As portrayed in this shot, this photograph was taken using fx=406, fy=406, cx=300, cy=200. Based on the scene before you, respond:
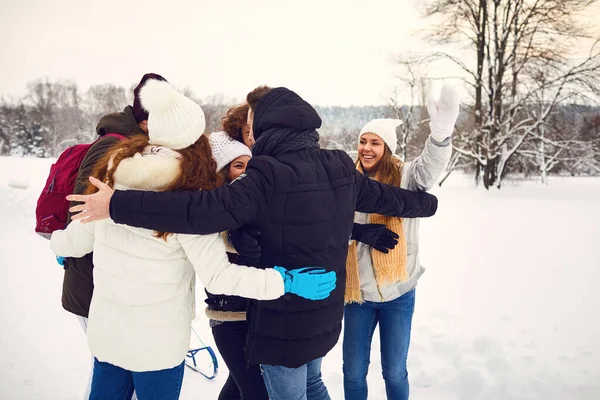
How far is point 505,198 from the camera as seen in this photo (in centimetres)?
1189

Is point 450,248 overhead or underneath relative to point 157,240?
underneath

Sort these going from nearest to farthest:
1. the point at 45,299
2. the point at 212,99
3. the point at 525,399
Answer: the point at 525,399, the point at 45,299, the point at 212,99

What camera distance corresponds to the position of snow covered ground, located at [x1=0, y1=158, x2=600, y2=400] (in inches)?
119

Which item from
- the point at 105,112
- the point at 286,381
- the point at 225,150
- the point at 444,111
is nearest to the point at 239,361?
the point at 286,381

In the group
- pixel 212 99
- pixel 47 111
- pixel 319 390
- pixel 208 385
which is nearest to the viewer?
pixel 319 390

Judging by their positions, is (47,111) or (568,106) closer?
(568,106)

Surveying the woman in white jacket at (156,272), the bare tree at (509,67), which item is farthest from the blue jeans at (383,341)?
the bare tree at (509,67)

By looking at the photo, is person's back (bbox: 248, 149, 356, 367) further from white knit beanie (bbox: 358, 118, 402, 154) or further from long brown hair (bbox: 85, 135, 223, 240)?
white knit beanie (bbox: 358, 118, 402, 154)

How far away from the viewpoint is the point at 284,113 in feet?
5.03

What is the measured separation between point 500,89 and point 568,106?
87.8 inches

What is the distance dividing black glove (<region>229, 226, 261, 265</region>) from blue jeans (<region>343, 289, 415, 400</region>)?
1.07 meters

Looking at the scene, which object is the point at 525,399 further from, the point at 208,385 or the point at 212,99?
the point at 212,99

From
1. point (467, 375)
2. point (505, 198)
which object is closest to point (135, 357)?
point (467, 375)

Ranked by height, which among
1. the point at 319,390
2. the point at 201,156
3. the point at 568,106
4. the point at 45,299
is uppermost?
the point at 568,106
